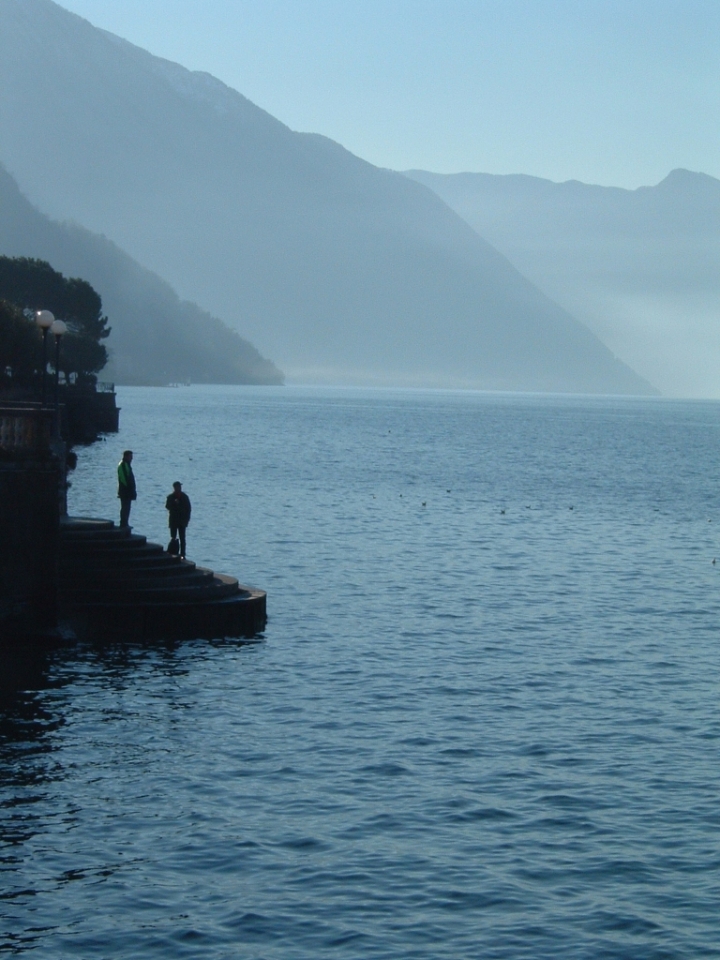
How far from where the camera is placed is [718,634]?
3609 cm

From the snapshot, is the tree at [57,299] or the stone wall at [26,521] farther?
the tree at [57,299]

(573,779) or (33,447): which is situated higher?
(33,447)

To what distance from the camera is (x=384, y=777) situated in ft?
72.8

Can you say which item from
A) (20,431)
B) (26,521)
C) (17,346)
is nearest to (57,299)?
(17,346)

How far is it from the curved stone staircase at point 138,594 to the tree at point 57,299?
10321 centimetres

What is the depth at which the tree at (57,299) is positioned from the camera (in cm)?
13962

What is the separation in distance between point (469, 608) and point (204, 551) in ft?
40.2

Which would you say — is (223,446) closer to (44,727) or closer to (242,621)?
(242,621)

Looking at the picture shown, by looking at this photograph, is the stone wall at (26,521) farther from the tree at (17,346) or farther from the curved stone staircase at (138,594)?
the tree at (17,346)

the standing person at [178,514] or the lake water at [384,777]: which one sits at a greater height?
the standing person at [178,514]

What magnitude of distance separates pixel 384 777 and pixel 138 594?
11478mm

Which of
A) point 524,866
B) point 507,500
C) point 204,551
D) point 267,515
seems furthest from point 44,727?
point 507,500

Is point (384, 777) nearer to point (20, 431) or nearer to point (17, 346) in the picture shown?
point (20, 431)

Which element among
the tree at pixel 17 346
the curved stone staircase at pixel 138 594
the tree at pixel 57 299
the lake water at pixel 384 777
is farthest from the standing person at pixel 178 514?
the tree at pixel 57 299
